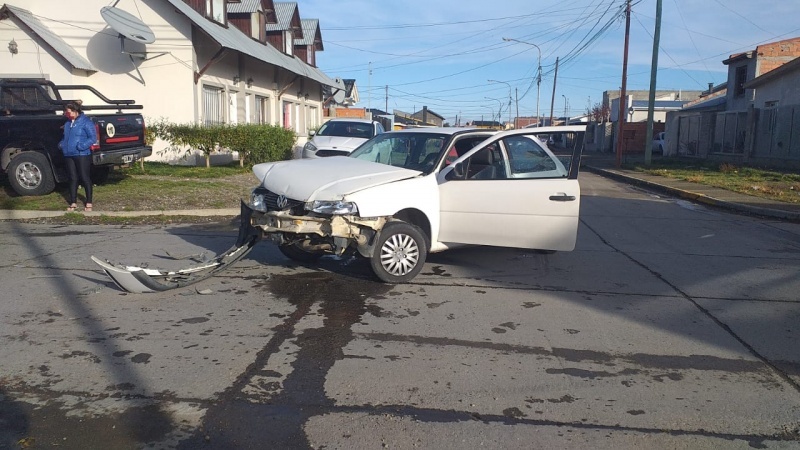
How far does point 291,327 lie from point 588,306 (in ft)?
9.51

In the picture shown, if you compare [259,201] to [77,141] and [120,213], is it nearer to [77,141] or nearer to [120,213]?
[77,141]

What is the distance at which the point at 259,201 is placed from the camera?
22.8 ft

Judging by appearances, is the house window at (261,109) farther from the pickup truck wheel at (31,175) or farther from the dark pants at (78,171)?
the dark pants at (78,171)

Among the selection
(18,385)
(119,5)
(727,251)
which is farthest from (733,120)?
(18,385)

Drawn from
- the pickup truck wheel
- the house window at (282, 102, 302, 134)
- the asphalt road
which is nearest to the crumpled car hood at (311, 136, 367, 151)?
the pickup truck wheel

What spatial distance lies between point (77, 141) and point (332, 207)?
6.19 m

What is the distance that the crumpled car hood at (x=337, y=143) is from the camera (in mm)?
15328

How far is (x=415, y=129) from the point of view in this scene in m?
8.50

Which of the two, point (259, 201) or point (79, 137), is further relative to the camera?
point (79, 137)

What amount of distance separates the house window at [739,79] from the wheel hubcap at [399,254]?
1343 inches

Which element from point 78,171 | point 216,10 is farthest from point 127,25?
point 78,171

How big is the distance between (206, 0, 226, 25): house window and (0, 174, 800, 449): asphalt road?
47.7 ft

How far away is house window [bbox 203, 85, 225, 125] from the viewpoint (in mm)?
20086

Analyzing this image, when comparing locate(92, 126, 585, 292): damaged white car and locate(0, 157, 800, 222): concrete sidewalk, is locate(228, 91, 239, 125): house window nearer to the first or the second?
locate(0, 157, 800, 222): concrete sidewalk
